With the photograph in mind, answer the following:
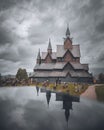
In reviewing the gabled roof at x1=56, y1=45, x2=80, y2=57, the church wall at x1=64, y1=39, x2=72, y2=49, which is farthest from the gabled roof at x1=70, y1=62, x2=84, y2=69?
the church wall at x1=64, y1=39, x2=72, y2=49

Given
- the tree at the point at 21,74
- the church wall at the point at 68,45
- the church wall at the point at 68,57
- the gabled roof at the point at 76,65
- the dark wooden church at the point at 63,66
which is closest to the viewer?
the dark wooden church at the point at 63,66

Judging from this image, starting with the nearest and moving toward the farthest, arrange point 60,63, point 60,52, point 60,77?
point 60,77
point 60,63
point 60,52

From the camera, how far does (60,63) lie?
233 feet

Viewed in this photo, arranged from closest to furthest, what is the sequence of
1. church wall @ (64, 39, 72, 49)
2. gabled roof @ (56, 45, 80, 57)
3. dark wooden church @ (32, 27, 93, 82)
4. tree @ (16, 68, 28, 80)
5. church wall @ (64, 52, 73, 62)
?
1. dark wooden church @ (32, 27, 93, 82)
2. church wall @ (64, 52, 73, 62)
3. gabled roof @ (56, 45, 80, 57)
4. church wall @ (64, 39, 72, 49)
5. tree @ (16, 68, 28, 80)

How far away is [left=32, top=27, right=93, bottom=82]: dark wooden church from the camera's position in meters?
63.7

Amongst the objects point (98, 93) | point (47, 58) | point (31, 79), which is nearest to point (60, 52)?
point (47, 58)

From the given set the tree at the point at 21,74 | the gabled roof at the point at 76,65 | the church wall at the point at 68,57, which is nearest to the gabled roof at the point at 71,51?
the church wall at the point at 68,57

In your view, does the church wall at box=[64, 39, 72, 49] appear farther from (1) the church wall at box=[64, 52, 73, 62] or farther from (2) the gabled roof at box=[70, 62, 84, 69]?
(2) the gabled roof at box=[70, 62, 84, 69]

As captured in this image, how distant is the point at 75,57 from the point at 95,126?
63.0 m

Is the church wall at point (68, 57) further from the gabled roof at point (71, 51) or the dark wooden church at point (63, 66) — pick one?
the gabled roof at point (71, 51)

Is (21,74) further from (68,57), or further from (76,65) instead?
(76,65)

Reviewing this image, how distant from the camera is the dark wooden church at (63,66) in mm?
63725

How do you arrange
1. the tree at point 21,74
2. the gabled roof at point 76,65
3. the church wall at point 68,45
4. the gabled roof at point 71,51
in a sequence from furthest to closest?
the tree at point 21,74 → the church wall at point 68,45 → the gabled roof at point 71,51 → the gabled roof at point 76,65

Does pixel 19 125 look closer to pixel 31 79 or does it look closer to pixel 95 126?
pixel 95 126
